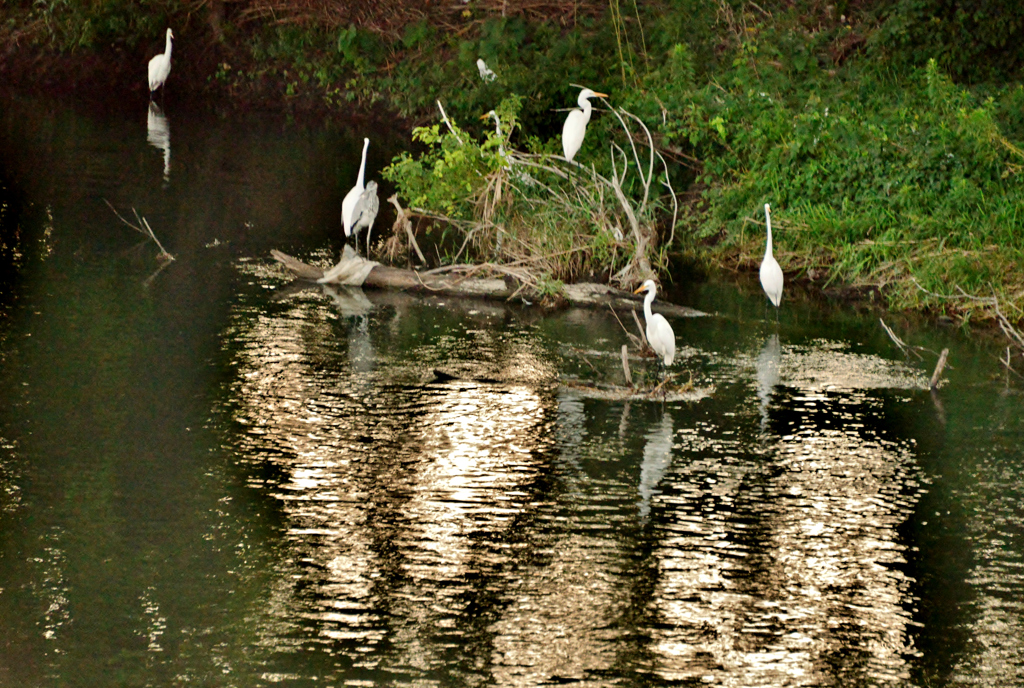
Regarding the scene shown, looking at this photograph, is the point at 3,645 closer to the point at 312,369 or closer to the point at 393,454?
the point at 393,454

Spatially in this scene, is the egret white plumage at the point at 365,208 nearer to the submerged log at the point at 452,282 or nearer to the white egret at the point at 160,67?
the submerged log at the point at 452,282

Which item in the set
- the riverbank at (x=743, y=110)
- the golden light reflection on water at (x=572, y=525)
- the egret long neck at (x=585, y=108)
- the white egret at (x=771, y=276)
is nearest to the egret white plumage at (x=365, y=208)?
the riverbank at (x=743, y=110)

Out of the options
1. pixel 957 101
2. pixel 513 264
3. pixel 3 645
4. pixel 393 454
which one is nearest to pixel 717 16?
pixel 957 101

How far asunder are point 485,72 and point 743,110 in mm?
4863

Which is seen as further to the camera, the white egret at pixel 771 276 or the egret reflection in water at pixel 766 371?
the white egret at pixel 771 276

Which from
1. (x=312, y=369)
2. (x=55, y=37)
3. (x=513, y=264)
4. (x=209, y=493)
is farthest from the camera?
(x=55, y=37)

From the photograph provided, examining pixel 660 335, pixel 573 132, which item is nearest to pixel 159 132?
pixel 573 132

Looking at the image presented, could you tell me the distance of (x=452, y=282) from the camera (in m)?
14.0

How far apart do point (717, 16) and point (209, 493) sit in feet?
56.5

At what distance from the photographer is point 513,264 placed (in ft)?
46.3

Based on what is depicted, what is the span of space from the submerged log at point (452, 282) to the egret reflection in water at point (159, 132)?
6381 millimetres

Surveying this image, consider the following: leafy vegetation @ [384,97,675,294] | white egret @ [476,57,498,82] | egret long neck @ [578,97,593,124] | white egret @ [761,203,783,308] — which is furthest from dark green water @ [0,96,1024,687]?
white egret @ [476,57,498,82]

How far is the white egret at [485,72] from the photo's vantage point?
64.6ft

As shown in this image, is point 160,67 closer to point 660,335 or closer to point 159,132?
point 159,132
